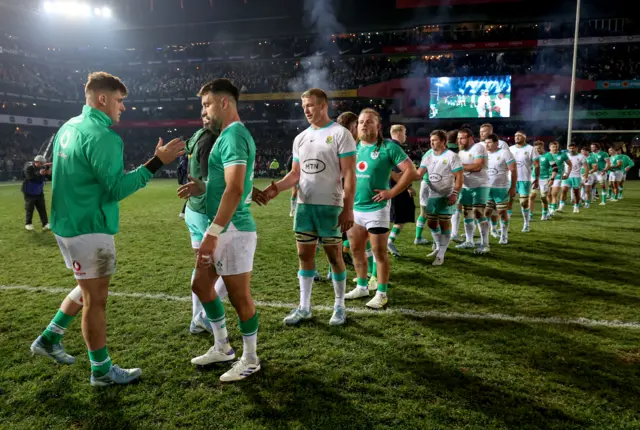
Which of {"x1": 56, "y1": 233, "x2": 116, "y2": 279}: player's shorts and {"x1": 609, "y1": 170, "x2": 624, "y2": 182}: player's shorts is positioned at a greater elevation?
{"x1": 609, "y1": 170, "x2": 624, "y2": 182}: player's shorts

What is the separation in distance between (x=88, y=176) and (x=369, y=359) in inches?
104

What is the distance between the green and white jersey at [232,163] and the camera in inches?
119

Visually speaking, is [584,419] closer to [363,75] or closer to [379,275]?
[379,275]

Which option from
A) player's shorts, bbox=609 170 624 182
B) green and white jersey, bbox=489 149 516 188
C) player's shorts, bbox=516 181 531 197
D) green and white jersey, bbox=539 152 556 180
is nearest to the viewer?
green and white jersey, bbox=489 149 516 188

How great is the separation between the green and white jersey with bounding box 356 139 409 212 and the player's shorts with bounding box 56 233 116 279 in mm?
2887

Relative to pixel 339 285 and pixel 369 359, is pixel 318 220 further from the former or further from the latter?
pixel 369 359

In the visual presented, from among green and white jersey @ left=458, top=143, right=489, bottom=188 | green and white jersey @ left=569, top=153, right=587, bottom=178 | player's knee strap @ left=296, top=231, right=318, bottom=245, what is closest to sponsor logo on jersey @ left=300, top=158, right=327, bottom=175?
player's knee strap @ left=296, top=231, right=318, bottom=245

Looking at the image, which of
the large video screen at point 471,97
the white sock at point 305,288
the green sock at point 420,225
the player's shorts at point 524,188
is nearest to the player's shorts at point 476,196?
the green sock at point 420,225

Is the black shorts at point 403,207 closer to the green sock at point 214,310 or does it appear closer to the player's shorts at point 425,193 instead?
the player's shorts at point 425,193

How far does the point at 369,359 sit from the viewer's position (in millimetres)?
3844

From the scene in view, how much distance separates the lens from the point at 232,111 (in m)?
3.29

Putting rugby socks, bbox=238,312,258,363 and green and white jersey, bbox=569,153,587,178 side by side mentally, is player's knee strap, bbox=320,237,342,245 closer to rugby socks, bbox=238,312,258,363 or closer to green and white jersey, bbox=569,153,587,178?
rugby socks, bbox=238,312,258,363

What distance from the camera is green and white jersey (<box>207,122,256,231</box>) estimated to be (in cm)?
303

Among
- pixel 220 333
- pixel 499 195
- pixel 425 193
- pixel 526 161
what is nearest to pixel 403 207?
pixel 425 193
